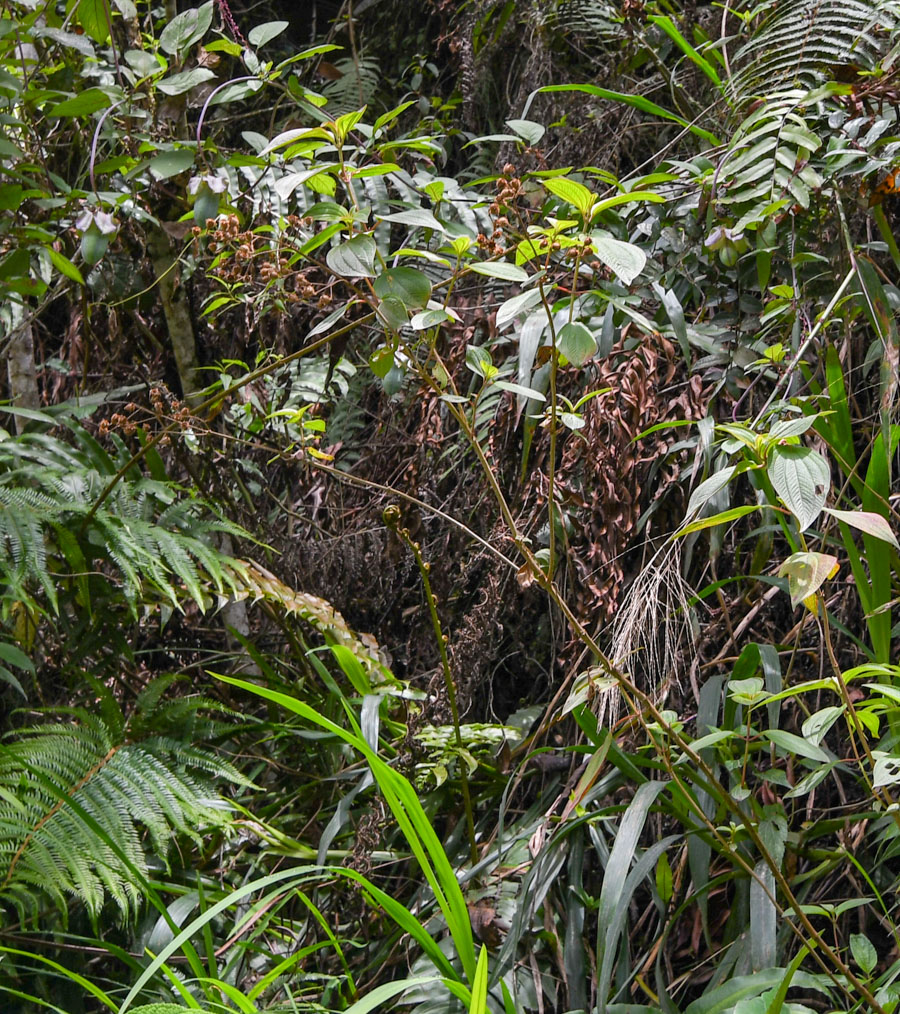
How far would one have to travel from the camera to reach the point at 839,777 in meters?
1.42

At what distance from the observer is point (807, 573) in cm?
84

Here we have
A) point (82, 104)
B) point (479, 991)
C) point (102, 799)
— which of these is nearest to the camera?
point (479, 991)

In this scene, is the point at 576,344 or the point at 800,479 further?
the point at 576,344

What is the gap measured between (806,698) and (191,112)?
6.61 feet

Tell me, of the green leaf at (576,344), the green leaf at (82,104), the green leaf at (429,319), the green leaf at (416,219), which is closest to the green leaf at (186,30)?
the green leaf at (82,104)

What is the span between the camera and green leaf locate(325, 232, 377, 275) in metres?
1.05

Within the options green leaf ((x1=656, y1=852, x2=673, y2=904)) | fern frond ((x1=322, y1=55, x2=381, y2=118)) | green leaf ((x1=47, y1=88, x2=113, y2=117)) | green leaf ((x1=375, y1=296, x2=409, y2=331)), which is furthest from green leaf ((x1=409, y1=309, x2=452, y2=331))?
fern frond ((x1=322, y1=55, x2=381, y2=118))

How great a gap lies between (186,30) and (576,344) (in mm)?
1071

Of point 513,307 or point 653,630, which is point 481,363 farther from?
point 653,630

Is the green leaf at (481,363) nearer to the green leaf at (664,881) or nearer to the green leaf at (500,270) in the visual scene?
the green leaf at (500,270)

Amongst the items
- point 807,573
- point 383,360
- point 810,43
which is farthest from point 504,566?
point 810,43

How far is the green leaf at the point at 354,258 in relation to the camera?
1.05m

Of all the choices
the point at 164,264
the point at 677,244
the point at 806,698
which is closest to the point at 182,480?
the point at 164,264

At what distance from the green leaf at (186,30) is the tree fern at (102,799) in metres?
1.12
